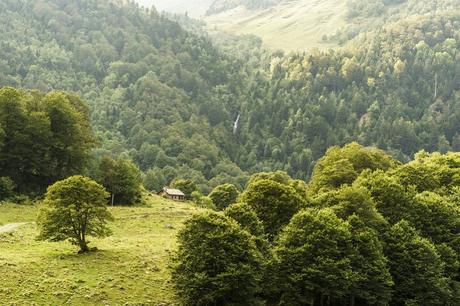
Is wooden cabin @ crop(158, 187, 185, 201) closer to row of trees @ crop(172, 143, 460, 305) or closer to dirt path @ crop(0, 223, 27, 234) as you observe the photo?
dirt path @ crop(0, 223, 27, 234)

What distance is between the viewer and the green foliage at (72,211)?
63969 millimetres

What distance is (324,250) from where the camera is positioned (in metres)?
63.4

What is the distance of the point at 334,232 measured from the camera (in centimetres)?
6481

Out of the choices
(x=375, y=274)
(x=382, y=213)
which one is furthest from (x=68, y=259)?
(x=382, y=213)

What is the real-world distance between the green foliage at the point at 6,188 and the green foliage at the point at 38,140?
5.09 meters

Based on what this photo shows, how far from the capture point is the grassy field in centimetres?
5375

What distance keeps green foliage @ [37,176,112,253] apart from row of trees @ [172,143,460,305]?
13311 mm

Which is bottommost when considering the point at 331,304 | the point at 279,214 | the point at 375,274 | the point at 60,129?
the point at 331,304

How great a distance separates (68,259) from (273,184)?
2816cm

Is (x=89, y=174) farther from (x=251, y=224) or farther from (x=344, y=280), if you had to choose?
(x=344, y=280)

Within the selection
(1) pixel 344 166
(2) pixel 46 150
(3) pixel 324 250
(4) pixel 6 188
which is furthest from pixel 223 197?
(3) pixel 324 250

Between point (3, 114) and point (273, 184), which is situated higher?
point (3, 114)

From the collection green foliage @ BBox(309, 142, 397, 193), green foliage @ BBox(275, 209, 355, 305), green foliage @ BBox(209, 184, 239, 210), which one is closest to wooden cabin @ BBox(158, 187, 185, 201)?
green foliage @ BBox(209, 184, 239, 210)

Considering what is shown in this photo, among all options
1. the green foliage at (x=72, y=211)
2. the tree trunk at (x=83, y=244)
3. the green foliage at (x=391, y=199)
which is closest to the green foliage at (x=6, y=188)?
the green foliage at (x=72, y=211)
